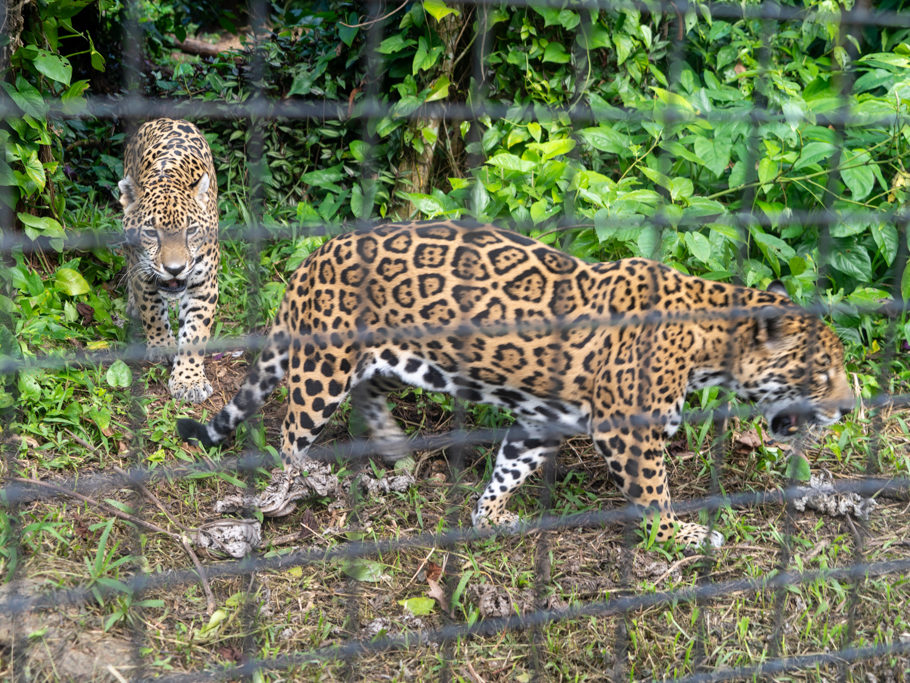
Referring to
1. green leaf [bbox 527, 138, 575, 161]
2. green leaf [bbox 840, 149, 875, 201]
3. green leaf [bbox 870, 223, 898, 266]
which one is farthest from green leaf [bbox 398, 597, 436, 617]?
green leaf [bbox 870, 223, 898, 266]

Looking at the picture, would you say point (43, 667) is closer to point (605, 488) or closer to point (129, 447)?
point (129, 447)

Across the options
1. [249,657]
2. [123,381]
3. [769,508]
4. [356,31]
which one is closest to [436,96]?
[356,31]

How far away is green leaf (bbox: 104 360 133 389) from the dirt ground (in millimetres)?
275

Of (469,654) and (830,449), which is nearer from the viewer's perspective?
(469,654)

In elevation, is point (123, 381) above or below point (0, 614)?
above

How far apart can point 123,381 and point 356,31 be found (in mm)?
2393

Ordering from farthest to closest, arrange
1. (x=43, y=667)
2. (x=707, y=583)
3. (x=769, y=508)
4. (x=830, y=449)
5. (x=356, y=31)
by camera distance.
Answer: (x=356, y=31)
(x=830, y=449)
(x=769, y=508)
(x=707, y=583)
(x=43, y=667)

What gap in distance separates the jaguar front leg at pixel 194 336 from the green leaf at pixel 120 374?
0.84 ft

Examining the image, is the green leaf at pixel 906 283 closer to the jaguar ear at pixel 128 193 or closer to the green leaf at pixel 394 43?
the green leaf at pixel 394 43

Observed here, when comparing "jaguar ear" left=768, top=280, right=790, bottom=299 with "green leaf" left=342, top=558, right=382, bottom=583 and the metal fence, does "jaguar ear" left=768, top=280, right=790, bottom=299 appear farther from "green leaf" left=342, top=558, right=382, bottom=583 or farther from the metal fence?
A: "green leaf" left=342, top=558, right=382, bottom=583

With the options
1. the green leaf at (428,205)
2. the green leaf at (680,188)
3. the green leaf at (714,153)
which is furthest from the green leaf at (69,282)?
the green leaf at (714,153)

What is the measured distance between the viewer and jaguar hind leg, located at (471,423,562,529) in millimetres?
3807

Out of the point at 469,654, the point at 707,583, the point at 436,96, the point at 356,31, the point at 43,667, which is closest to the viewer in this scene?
the point at 43,667

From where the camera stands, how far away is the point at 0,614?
8.89ft
